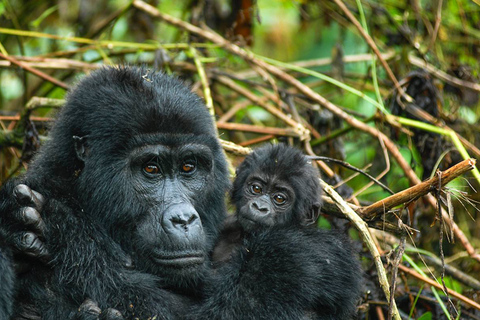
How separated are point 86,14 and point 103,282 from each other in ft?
14.3

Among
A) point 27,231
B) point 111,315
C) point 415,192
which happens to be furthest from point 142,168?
point 415,192

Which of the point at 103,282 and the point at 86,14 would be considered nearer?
the point at 103,282

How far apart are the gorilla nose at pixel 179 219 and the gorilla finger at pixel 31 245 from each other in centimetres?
57

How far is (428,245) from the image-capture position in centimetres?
502

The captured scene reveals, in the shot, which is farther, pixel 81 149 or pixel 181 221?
pixel 81 149

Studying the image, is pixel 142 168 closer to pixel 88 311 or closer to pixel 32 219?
pixel 32 219

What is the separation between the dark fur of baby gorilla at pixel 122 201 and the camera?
9.26 feet

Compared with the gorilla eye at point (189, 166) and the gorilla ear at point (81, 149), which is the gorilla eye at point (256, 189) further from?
the gorilla ear at point (81, 149)

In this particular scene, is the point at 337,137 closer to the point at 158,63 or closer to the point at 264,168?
the point at 264,168

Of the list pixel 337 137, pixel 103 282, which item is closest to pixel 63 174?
pixel 103 282

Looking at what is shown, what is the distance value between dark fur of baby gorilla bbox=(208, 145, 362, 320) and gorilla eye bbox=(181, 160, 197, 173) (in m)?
0.48

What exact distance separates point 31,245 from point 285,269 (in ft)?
4.00

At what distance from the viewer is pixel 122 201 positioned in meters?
3.00

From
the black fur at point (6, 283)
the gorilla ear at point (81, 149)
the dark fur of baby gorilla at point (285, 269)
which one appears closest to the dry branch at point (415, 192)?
the dark fur of baby gorilla at point (285, 269)
